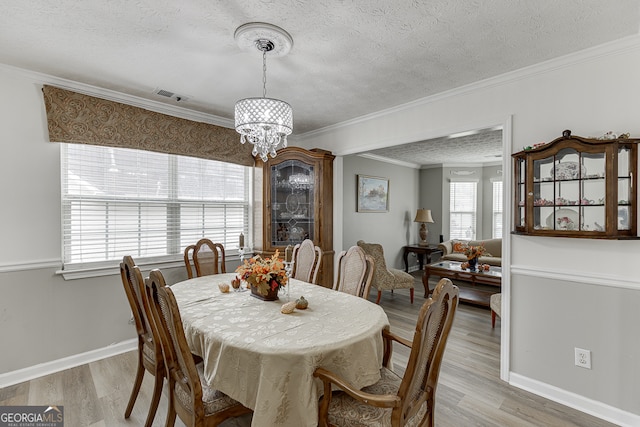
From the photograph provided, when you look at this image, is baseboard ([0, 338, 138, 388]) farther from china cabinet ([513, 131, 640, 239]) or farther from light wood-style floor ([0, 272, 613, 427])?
china cabinet ([513, 131, 640, 239])

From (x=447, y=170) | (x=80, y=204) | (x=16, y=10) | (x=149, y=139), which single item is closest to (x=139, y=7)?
(x=16, y=10)

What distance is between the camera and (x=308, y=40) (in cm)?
203

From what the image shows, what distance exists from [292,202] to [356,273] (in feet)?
5.99

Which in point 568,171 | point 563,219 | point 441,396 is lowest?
point 441,396

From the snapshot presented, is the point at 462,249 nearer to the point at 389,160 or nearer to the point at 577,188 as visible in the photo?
the point at 389,160

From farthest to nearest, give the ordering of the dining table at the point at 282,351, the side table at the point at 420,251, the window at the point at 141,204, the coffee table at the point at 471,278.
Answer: the side table at the point at 420,251, the coffee table at the point at 471,278, the window at the point at 141,204, the dining table at the point at 282,351

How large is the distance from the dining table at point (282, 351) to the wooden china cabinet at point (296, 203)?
1.95 metres

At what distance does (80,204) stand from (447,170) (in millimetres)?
6695

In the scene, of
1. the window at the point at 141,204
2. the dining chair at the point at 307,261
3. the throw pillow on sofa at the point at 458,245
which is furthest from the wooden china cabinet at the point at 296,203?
the throw pillow on sofa at the point at 458,245

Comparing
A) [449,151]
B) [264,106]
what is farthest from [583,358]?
[449,151]

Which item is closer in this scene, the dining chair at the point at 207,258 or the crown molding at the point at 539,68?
the crown molding at the point at 539,68

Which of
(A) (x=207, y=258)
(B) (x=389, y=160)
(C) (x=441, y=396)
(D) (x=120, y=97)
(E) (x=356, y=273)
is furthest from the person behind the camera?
(B) (x=389, y=160)

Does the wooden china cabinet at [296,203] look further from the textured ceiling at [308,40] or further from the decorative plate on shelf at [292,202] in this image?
the textured ceiling at [308,40]

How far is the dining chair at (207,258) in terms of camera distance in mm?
3328
